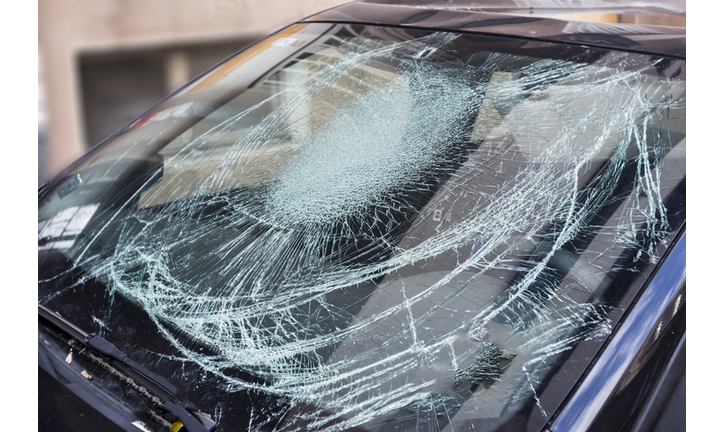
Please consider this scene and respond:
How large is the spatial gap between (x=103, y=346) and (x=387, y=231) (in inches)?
23.6

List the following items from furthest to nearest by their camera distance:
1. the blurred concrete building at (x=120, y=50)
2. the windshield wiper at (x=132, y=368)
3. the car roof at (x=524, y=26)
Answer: the blurred concrete building at (x=120, y=50)
the car roof at (x=524, y=26)
the windshield wiper at (x=132, y=368)

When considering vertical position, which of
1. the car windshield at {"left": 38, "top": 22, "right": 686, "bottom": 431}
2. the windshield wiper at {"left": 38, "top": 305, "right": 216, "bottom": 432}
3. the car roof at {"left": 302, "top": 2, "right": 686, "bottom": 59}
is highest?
the car roof at {"left": 302, "top": 2, "right": 686, "bottom": 59}

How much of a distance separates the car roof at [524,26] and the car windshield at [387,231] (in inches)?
1.8

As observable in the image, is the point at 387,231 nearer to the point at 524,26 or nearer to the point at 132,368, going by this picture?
the point at 132,368

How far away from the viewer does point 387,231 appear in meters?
1.04

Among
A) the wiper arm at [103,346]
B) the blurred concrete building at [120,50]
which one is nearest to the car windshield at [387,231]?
the wiper arm at [103,346]

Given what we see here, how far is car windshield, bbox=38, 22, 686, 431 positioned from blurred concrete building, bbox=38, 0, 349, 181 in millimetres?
2227

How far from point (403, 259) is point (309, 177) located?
1.20 feet

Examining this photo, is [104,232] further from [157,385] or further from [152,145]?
[157,385]

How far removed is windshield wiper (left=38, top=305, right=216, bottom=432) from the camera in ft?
2.70

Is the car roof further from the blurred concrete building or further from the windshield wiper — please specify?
the blurred concrete building

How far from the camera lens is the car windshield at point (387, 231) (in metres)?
0.84

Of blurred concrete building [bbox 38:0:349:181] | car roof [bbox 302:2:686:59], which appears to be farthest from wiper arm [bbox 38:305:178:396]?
blurred concrete building [bbox 38:0:349:181]

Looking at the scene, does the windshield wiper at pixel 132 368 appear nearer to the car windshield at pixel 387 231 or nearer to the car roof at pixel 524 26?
the car windshield at pixel 387 231
